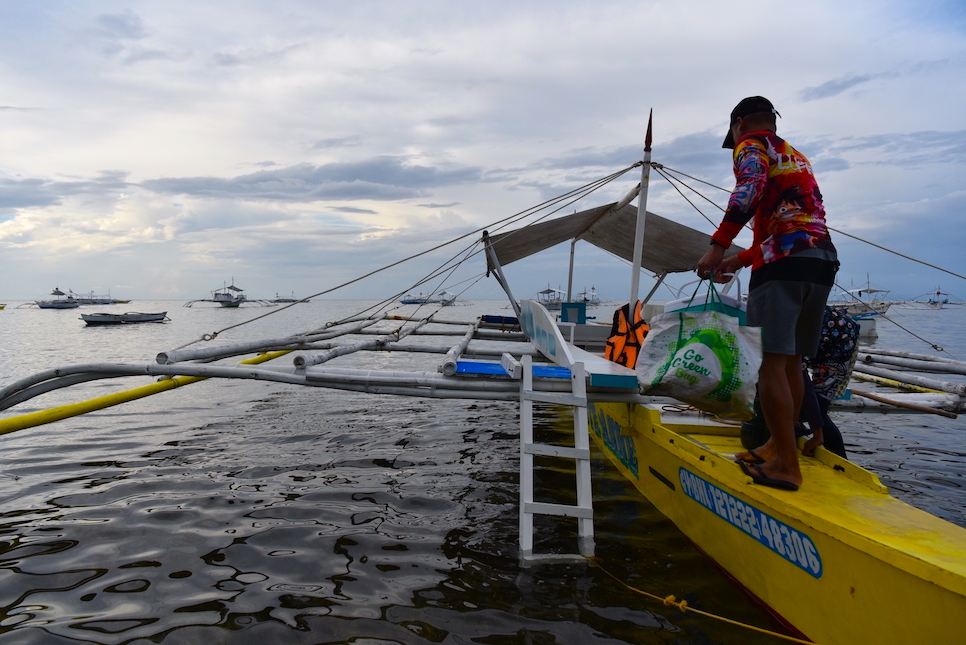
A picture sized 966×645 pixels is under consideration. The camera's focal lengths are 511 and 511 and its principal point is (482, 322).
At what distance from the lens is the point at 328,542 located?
441 cm

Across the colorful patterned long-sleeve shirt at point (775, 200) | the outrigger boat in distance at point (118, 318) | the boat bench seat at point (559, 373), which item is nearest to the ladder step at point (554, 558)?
the boat bench seat at point (559, 373)

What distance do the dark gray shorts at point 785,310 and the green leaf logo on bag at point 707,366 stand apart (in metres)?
0.26

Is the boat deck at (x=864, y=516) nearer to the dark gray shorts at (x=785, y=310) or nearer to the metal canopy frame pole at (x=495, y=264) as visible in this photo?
the dark gray shorts at (x=785, y=310)

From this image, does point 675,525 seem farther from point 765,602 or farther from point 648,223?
point 648,223

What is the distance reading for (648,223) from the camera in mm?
8883

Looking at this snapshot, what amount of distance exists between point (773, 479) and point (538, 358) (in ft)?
21.5

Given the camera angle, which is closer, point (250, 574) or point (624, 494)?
point (250, 574)

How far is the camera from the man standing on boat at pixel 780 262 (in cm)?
306

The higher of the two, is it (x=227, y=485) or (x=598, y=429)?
(x=598, y=429)

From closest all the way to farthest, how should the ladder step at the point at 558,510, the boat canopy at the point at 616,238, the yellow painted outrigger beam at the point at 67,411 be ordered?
1. the ladder step at the point at 558,510
2. the yellow painted outrigger beam at the point at 67,411
3. the boat canopy at the point at 616,238

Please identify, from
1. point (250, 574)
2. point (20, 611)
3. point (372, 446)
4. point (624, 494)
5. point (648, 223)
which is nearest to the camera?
point (20, 611)

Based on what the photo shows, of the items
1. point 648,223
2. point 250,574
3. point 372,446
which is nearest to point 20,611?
point 250,574

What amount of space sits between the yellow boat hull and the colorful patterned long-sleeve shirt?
4.79ft

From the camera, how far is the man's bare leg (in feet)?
10.1
